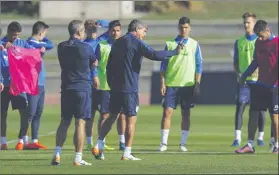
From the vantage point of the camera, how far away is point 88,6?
143 feet

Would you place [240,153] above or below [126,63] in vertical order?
below

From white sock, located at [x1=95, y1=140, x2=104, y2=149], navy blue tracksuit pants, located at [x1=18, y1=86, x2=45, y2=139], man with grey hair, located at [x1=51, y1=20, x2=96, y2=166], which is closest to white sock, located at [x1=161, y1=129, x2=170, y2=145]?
navy blue tracksuit pants, located at [x1=18, y1=86, x2=45, y2=139]

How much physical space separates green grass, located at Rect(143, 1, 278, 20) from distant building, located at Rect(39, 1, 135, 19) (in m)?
1.33

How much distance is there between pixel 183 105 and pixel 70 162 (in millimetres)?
4053

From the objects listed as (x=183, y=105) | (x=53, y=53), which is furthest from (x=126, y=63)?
(x=53, y=53)

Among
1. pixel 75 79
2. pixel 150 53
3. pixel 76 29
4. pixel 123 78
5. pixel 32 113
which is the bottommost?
pixel 32 113

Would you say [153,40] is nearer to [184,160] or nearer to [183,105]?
[183,105]

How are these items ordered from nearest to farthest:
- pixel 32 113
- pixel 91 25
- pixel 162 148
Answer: pixel 91 25, pixel 162 148, pixel 32 113

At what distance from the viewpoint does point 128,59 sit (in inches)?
653

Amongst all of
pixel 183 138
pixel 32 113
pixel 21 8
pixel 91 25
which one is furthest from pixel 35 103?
pixel 21 8

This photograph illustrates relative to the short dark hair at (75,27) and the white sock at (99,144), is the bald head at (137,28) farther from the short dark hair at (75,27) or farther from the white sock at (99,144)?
the white sock at (99,144)

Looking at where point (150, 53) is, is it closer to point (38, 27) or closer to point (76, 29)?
point (76, 29)

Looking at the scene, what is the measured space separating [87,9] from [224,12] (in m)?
6.64

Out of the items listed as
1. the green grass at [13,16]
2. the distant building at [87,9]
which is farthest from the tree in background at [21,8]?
the distant building at [87,9]
